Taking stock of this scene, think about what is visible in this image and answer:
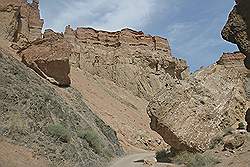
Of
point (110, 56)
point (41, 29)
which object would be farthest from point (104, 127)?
point (110, 56)

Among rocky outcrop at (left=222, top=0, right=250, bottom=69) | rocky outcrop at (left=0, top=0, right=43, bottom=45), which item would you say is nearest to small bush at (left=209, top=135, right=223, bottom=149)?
rocky outcrop at (left=222, top=0, right=250, bottom=69)

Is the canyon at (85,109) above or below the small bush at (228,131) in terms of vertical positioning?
above

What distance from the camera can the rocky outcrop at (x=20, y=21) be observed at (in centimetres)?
3594

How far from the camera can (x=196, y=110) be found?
58.0 ft

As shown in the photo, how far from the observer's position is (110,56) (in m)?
54.2

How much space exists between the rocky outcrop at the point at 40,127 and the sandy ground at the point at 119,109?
12.6m

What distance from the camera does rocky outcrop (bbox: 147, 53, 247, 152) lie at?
56.2 ft

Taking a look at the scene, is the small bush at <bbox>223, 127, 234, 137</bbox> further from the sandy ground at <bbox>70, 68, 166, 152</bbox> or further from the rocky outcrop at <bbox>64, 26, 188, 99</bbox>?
the rocky outcrop at <bbox>64, 26, 188, 99</bbox>

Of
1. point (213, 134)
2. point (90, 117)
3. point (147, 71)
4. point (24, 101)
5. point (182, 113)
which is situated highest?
point (147, 71)

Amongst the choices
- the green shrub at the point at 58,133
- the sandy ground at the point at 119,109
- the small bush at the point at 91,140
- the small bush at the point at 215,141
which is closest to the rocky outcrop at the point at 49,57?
the sandy ground at the point at 119,109

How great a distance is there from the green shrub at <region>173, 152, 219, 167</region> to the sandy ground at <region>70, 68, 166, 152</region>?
15.5 m

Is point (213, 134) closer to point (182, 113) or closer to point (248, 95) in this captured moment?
point (182, 113)

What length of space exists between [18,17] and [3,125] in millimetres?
26413

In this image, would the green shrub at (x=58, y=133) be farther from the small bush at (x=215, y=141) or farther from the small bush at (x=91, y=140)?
the small bush at (x=215, y=141)
